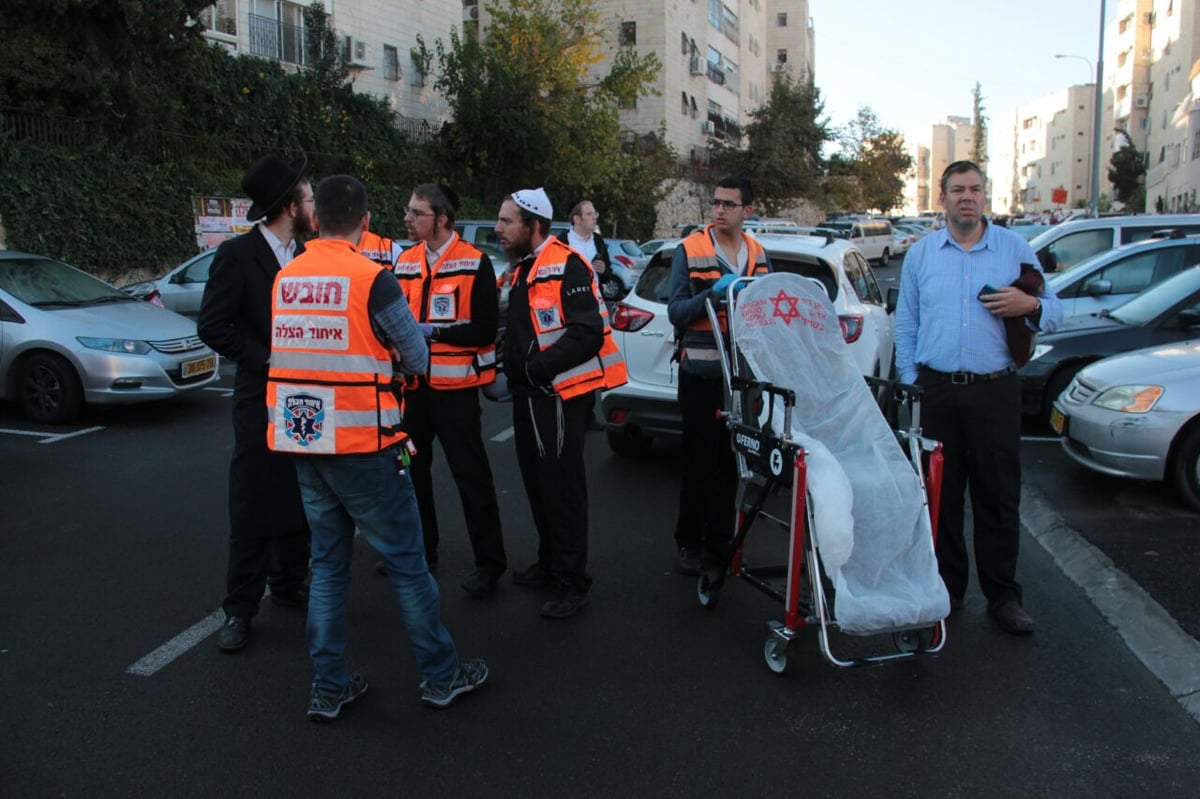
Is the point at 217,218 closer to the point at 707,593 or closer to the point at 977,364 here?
the point at 707,593

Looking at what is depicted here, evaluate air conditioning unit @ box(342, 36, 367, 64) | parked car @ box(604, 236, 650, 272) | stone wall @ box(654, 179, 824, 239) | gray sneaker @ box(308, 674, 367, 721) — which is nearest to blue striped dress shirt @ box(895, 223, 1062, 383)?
gray sneaker @ box(308, 674, 367, 721)

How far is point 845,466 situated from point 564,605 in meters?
1.49

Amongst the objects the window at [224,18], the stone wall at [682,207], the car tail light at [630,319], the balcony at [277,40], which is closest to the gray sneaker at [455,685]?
the car tail light at [630,319]

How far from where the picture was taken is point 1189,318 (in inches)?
312

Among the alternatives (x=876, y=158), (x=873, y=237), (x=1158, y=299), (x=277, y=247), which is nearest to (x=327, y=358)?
(x=277, y=247)

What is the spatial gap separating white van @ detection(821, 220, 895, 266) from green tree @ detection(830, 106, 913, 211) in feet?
104

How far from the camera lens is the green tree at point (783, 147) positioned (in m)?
50.2

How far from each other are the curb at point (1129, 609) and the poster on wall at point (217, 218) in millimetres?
16734

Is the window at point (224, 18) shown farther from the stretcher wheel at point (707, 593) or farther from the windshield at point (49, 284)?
the stretcher wheel at point (707, 593)

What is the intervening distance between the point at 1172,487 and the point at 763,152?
46566 mm

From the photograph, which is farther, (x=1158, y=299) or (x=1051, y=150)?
(x=1051, y=150)

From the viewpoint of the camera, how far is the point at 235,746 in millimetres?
3445

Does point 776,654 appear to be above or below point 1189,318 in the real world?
below

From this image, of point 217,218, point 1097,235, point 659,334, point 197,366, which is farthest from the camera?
point 217,218
